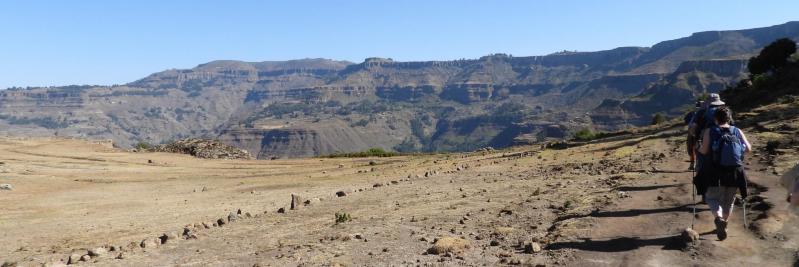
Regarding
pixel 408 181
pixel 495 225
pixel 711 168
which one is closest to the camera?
pixel 711 168

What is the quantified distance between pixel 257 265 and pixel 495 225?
561cm

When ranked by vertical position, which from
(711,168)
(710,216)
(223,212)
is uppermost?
(711,168)

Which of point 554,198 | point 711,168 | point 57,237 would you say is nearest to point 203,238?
point 57,237

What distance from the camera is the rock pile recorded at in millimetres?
60441

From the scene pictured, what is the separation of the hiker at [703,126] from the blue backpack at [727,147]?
33 cm

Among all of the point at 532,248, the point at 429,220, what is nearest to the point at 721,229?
the point at 532,248

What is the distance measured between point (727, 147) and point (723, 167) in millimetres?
386

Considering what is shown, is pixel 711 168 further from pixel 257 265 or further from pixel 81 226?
pixel 81 226

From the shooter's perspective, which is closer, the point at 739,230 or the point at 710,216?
the point at 739,230

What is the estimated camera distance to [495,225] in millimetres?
13844

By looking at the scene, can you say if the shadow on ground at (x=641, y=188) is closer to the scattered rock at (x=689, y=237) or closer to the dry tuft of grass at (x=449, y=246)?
the scattered rock at (x=689, y=237)

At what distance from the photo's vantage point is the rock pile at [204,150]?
60.4 meters

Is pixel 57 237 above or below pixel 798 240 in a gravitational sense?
below

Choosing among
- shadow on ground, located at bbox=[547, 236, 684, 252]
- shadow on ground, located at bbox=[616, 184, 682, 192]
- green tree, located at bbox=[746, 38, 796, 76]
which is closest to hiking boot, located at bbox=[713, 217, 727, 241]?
shadow on ground, located at bbox=[547, 236, 684, 252]
